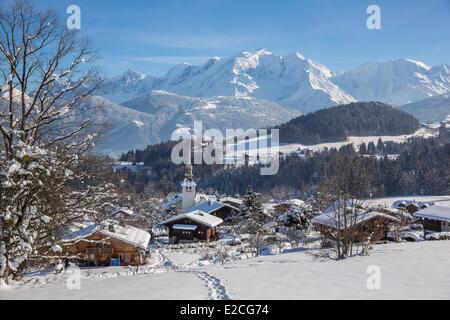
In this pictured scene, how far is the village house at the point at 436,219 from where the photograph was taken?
37.1 m

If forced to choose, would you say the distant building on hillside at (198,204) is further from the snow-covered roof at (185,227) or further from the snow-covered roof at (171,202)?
the snow-covered roof at (185,227)

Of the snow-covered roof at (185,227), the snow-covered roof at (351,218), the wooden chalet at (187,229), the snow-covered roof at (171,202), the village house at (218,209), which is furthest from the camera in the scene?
the snow-covered roof at (171,202)

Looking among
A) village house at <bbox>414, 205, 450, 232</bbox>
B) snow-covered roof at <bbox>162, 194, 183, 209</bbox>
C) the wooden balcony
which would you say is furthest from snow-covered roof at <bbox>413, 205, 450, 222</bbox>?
snow-covered roof at <bbox>162, 194, 183, 209</bbox>

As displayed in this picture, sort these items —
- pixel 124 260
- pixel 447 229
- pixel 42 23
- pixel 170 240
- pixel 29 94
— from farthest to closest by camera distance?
1. pixel 170 240
2. pixel 447 229
3. pixel 124 260
4. pixel 29 94
5. pixel 42 23

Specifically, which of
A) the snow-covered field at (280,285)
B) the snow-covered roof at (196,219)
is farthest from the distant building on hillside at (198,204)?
the snow-covered field at (280,285)

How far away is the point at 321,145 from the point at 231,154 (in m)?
40.7

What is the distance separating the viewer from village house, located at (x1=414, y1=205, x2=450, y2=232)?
122 feet

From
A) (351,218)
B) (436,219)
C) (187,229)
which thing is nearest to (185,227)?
(187,229)

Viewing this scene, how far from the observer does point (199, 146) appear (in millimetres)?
194750

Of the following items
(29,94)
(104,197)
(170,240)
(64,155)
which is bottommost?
(170,240)

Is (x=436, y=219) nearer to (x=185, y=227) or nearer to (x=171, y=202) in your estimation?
(x=185, y=227)

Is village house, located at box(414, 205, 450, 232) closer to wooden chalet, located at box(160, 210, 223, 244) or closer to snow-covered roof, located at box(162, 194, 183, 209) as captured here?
wooden chalet, located at box(160, 210, 223, 244)
